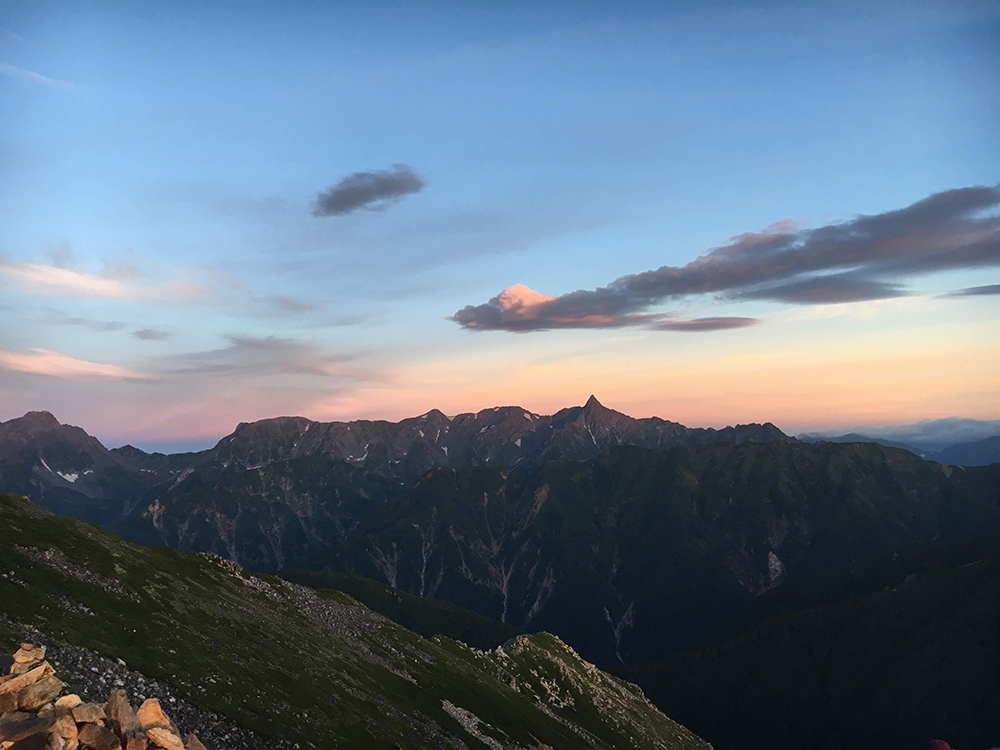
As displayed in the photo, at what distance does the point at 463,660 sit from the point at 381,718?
76.6 metres

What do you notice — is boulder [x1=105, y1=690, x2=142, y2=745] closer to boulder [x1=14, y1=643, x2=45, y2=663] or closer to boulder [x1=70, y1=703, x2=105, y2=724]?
boulder [x1=70, y1=703, x2=105, y2=724]

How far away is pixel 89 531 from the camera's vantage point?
8962 cm

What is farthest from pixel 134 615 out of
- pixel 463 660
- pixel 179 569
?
pixel 463 660

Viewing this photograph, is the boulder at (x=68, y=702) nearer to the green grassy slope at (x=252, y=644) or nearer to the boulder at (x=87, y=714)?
the boulder at (x=87, y=714)

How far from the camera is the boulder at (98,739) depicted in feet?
79.7

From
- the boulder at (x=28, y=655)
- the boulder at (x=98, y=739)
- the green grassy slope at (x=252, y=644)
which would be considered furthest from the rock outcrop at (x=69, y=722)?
the green grassy slope at (x=252, y=644)

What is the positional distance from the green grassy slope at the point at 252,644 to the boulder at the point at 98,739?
107ft

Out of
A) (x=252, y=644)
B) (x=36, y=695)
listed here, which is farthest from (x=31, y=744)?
(x=252, y=644)

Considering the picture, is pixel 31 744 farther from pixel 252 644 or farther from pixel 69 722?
pixel 252 644

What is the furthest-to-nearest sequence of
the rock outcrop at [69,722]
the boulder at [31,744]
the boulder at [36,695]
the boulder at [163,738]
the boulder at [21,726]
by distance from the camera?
1. the boulder at [36,695]
2. the boulder at [163,738]
3. the rock outcrop at [69,722]
4. the boulder at [21,726]
5. the boulder at [31,744]

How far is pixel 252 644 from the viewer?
8125 centimetres

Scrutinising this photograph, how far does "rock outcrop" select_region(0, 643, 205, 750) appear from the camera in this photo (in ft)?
78.6

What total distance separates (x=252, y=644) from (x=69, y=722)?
204ft


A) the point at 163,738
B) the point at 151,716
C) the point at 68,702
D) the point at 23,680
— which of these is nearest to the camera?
the point at 163,738
